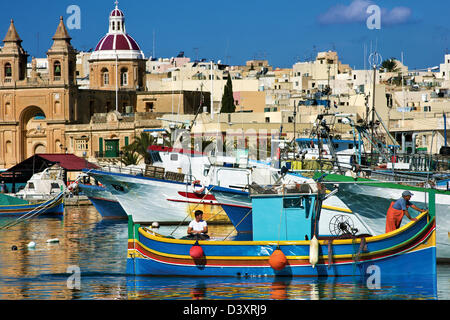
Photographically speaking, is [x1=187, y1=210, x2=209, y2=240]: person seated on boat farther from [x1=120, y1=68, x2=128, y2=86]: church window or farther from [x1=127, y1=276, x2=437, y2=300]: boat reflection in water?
[x1=120, y1=68, x2=128, y2=86]: church window

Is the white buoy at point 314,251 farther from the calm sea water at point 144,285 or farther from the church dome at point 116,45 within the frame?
the church dome at point 116,45

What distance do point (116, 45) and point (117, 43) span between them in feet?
0.76

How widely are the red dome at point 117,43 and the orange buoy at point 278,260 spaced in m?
71.7

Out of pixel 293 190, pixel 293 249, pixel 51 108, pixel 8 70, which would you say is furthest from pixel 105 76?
pixel 293 249

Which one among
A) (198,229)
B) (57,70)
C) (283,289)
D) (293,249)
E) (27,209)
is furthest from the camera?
(57,70)

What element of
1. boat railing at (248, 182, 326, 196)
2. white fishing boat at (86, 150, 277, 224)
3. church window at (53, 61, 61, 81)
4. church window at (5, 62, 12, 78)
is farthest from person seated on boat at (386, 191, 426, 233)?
church window at (5, 62, 12, 78)

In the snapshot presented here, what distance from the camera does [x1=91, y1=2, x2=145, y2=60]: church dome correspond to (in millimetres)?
90812

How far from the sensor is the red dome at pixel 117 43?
9119 cm

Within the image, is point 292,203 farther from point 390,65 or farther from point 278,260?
point 390,65

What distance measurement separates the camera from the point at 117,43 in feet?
299

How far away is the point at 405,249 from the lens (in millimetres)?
21531

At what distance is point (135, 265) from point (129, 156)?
45732 millimetres
